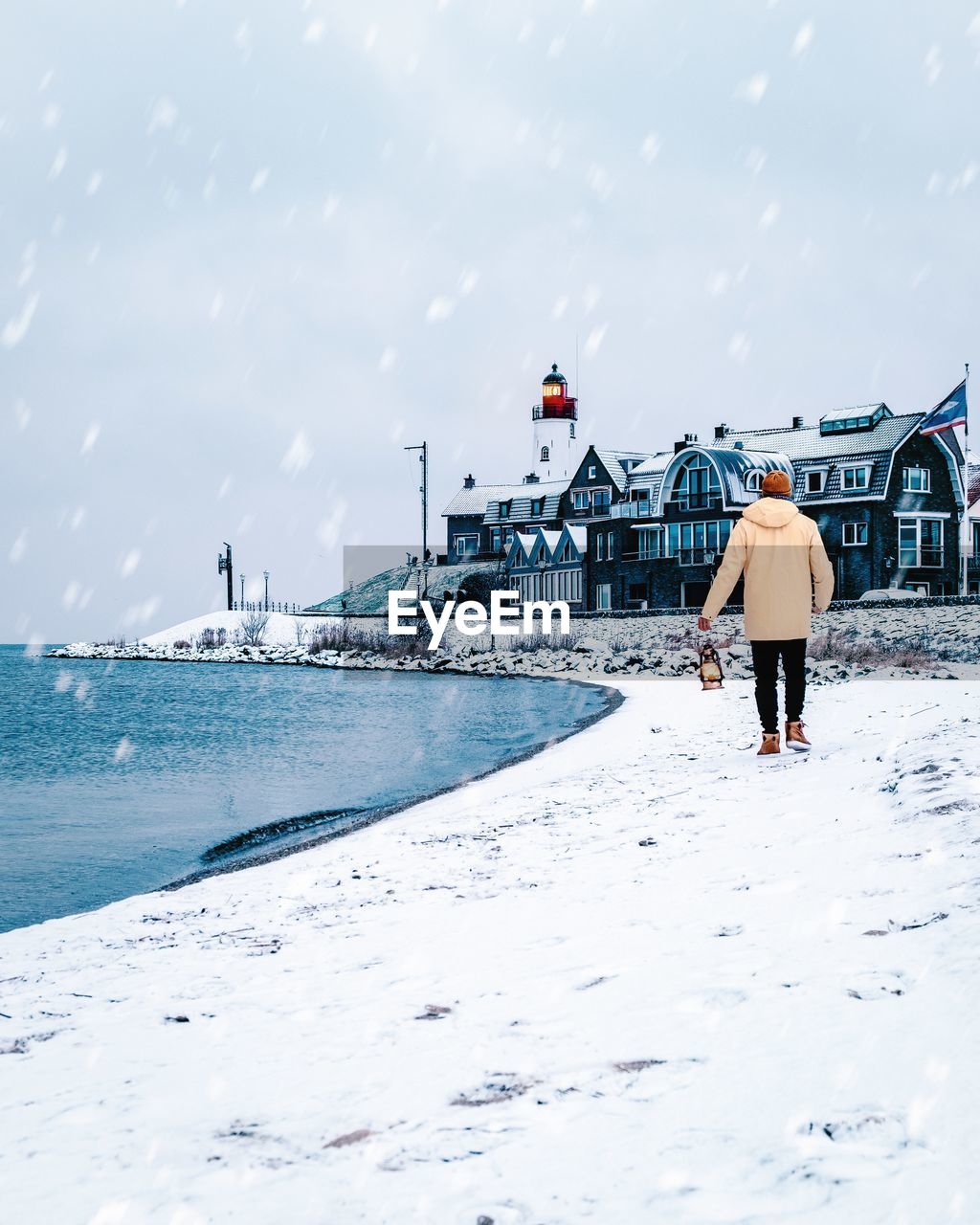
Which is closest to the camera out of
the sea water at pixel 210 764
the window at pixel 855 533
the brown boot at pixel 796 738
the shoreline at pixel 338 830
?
the shoreline at pixel 338 830

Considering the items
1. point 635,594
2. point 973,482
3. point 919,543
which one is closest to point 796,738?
point 919,543

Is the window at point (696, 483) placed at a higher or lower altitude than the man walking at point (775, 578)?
higher

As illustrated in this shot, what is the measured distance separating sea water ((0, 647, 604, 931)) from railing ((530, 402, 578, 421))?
4728 cm

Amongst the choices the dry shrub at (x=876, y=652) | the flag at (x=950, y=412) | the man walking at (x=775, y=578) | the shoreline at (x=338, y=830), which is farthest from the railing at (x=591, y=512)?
the man walking at (x=775, y=578)

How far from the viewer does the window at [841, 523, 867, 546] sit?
51.8 m

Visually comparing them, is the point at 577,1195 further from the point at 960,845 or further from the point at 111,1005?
the point at 960,845

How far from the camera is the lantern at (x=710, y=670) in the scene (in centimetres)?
1340

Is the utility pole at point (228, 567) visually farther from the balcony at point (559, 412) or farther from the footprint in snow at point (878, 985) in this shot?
the footprint in snow at point (878, 985)

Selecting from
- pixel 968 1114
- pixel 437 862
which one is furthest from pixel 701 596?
pixel 968 1114

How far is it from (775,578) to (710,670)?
18.1 ft

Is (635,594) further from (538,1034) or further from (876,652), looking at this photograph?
(538,1034)

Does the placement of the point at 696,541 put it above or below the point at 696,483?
below

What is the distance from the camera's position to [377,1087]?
10.3ft

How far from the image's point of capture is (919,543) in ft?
170
